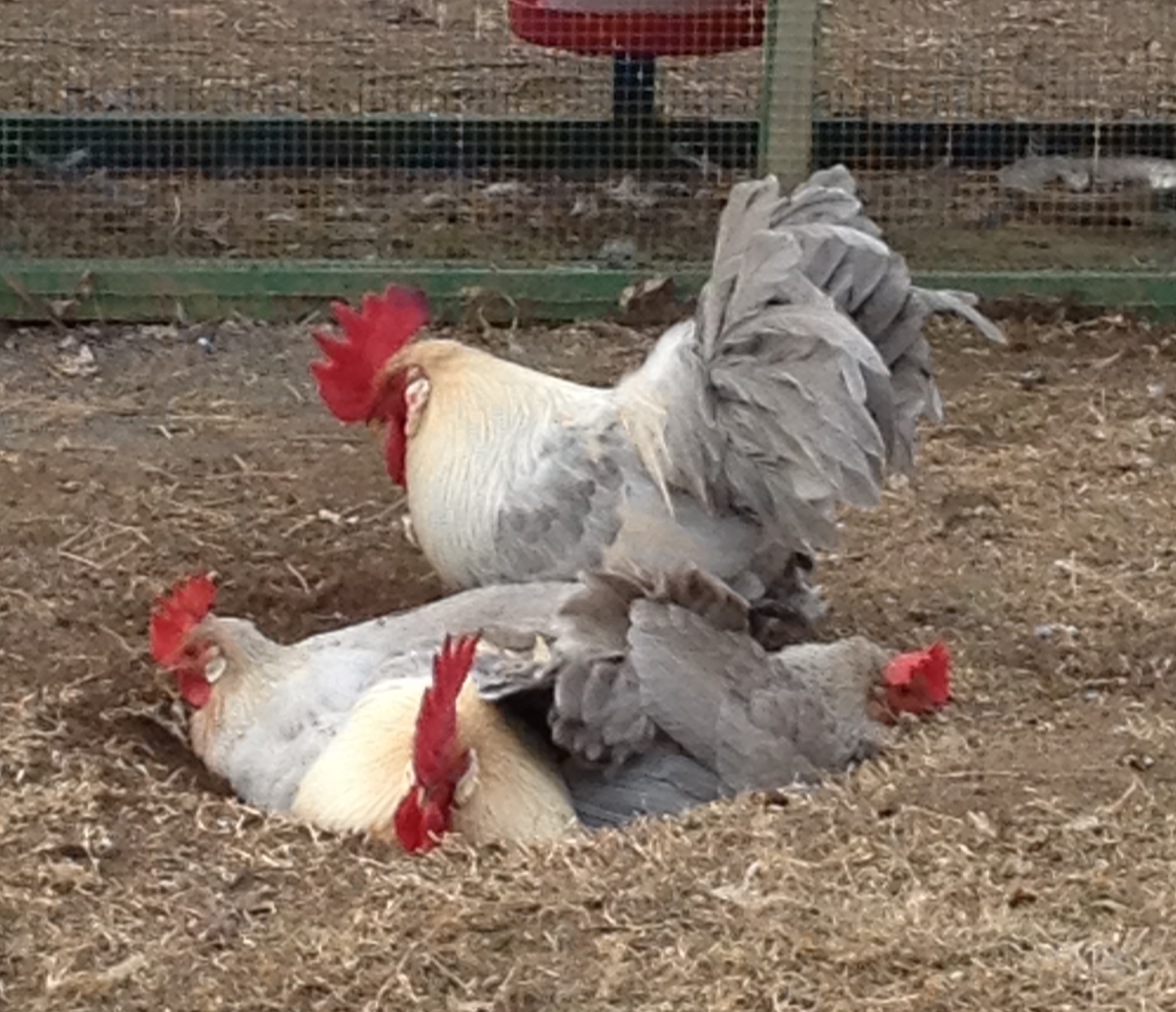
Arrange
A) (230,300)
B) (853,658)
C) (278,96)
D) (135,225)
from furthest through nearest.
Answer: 1. (278,96)
2. (135,225)
3. (230,300)
4. (853,658)

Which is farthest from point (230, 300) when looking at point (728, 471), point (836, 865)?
point (836, 865)

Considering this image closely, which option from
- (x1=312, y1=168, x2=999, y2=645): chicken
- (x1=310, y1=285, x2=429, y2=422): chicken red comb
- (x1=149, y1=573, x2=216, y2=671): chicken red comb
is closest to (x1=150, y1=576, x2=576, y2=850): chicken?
(x1=149, y1=573, x2=216, y2=671): chicken red comb

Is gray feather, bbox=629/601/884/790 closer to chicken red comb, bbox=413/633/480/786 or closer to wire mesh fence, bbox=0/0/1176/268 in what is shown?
chicken red comb, bbox=413/633/480/786

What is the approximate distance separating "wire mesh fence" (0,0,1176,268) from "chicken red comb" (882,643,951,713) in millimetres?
3107

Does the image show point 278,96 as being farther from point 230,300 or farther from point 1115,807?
point 1115,807

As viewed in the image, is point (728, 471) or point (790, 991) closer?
point (790, 991)

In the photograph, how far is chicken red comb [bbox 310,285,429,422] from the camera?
15.9 ft

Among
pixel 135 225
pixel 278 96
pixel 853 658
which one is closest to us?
pixel 853 658

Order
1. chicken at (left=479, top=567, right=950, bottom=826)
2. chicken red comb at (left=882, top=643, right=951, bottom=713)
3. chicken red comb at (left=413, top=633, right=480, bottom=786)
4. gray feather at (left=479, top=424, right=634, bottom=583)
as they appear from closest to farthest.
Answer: chicken red comb at (left=413, top=633, right=480, bottom=786), chicken at (left=479, top=567, right=950, bottom=826), chicken red comb at (left=882, top=643, right=951, bottom=713), gray feather at (left=479, top=424, right=634, bottom=583)

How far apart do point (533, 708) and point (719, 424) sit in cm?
78

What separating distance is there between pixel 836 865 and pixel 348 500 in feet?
7.85

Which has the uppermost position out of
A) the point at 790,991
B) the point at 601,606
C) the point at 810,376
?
the point at 810,376

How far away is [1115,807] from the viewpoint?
3.86 m

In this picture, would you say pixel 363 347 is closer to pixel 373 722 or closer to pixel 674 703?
pixel 373 722
